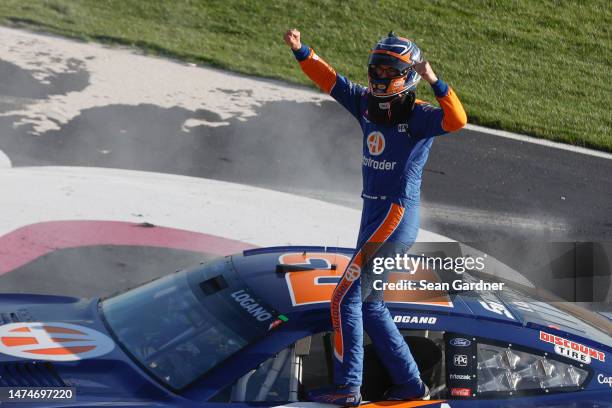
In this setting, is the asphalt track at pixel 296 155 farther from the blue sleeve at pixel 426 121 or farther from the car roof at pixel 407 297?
the blue sleeve at pixel 426 121

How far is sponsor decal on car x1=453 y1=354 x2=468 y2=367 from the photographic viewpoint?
4.52m

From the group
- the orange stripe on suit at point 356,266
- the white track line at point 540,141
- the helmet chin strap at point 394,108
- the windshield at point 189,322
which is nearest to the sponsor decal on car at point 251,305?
the windshield at point 189,322

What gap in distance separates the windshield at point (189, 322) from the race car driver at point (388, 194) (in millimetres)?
384

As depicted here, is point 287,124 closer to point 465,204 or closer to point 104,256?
point 465,204

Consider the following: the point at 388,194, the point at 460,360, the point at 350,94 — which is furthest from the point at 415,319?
the point at 350,94

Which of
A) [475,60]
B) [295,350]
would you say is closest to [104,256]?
[295,350]

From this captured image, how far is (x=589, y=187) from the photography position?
9.80 m

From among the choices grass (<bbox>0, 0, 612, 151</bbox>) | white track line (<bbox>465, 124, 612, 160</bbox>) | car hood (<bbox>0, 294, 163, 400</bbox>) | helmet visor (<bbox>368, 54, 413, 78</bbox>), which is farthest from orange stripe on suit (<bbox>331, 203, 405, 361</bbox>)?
grass (<bbox>0, 0, 612, 151</bbox>)

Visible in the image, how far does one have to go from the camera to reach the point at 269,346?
4359 mm

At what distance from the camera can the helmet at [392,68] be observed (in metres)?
4.86

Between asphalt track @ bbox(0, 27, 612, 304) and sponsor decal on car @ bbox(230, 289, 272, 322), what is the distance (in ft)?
13.1

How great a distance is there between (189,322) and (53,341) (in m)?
0.68

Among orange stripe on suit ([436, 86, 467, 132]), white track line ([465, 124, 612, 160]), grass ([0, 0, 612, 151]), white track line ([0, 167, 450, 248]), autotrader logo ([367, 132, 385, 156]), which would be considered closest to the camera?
orange stripe on suit ([436, 86, 467, 132])

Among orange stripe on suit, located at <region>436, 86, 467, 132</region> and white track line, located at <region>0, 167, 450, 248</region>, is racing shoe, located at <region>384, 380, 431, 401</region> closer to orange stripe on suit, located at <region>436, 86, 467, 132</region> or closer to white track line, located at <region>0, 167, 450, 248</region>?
orange stripe on suit, located at <region>436, 86, 467, 132</region>
